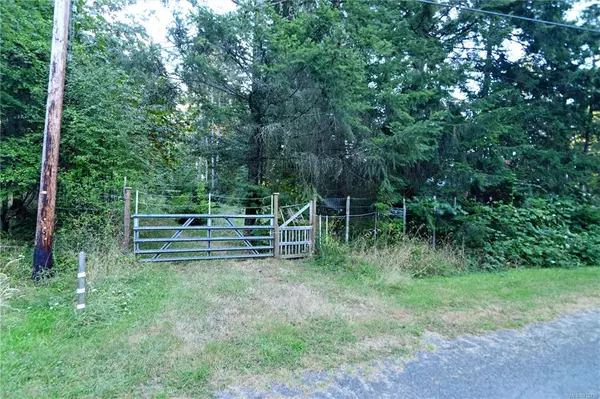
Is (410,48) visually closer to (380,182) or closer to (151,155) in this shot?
(380,182)

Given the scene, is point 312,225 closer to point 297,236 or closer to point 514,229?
point 297,236

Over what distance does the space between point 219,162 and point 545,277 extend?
8315mm

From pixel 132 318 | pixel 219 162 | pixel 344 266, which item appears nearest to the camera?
pixel 132 318

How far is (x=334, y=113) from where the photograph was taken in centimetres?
771

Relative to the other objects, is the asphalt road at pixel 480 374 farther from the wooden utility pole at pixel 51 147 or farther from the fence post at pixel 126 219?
the fence post at pixel 126 219

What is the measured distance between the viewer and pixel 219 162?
8773 mm

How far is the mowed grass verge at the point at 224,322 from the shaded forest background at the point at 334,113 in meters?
2.65

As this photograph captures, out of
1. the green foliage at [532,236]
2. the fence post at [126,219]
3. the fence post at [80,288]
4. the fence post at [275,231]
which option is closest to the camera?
the fence post at [80,288]

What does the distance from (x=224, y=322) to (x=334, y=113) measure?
5.80 metres

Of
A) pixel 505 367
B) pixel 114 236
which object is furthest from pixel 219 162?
pixel 505 367

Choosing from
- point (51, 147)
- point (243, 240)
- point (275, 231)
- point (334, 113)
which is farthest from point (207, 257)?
point (334, 113)

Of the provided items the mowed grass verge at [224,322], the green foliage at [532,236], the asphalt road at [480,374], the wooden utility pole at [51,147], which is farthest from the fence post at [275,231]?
the green foliage at [532,236]

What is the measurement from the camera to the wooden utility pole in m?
4.80

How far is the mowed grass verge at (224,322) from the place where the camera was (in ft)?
8.18
